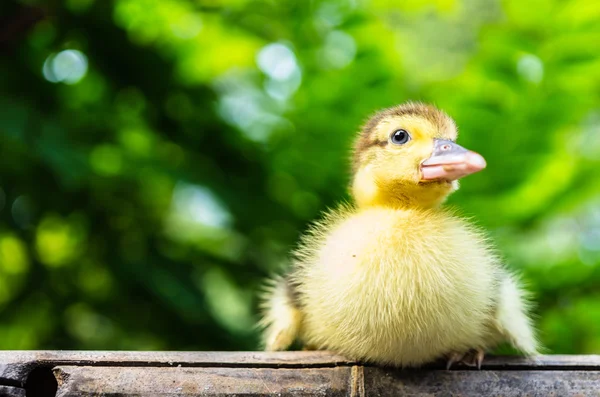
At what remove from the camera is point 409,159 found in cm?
120

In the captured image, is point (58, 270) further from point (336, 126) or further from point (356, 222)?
point (356, 222)

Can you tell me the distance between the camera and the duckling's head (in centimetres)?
116

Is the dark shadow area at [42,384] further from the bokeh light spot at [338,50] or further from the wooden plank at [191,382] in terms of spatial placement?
the bokeh light spot at [338,50]

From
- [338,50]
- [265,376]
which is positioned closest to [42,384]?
[265,376]

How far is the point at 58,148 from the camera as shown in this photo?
179 cm

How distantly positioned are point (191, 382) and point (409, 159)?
55cm

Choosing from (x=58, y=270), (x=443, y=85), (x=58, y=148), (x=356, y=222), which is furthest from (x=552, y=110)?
(x=58, y=270)

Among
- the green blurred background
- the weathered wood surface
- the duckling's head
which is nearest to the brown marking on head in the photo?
the duckling's head

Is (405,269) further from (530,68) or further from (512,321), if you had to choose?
(530,68)

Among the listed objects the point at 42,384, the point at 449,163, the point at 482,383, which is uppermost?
the point at 449,163

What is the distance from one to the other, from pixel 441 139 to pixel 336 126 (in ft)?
2.64

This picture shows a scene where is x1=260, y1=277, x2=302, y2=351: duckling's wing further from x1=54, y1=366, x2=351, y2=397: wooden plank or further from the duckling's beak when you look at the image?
the duckling's beak

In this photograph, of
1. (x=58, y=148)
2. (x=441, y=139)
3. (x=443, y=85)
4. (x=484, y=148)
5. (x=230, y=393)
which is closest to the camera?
(x=230, y=393)

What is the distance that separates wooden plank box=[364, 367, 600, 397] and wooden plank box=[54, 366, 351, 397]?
7 centimetres
